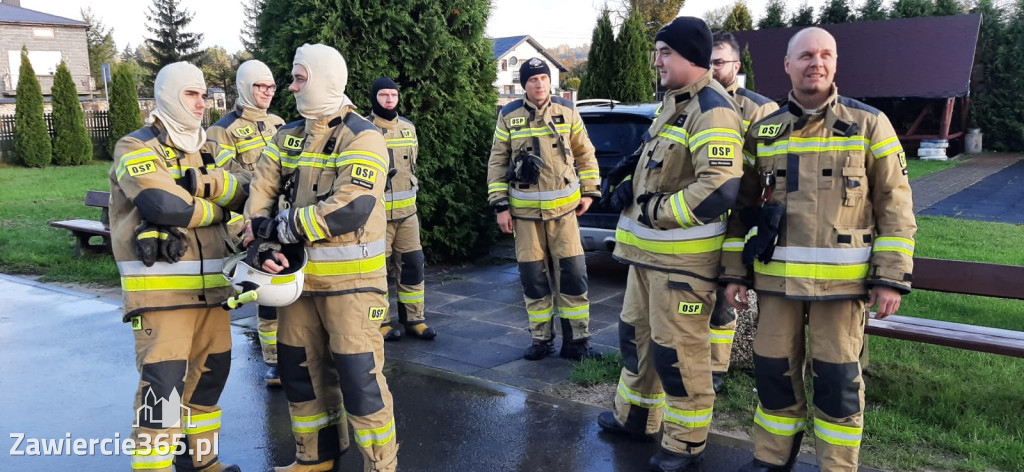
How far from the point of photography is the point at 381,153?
11.7 feet

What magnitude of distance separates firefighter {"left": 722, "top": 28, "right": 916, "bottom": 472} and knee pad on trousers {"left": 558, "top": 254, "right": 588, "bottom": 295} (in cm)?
222

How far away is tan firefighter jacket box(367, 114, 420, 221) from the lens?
627 cm

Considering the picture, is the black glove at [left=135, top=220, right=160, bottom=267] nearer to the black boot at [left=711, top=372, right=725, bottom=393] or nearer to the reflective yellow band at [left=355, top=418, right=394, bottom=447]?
the reflective yellow band at [left=355, top=418, right=394, bottom=447]

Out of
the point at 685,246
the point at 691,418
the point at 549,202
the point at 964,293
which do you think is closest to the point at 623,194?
the point at 685,246

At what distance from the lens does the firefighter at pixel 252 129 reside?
17.8 feet

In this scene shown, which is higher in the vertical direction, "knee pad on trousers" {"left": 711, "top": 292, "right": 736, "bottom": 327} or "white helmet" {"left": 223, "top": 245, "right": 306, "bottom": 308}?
"white helmet" {"left": 223, "top": 245, "right": 306, "bottom": 308}

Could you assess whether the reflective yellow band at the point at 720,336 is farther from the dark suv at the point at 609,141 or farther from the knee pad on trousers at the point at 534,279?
the dark suv at the point at 609,141

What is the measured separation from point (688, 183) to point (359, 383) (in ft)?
6.17

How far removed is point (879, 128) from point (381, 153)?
2253 mm

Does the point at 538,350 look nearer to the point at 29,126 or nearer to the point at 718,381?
the point at 718,381

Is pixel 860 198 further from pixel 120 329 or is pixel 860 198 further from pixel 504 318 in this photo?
pixel 120 329

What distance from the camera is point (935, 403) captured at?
4445 mm

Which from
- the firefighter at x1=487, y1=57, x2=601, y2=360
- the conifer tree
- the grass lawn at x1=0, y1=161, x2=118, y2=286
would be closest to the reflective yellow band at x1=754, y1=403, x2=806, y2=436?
the firefighter at x1=487, y1=57, x2=601, y2=360

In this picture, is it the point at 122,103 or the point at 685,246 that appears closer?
the point at 685,246
